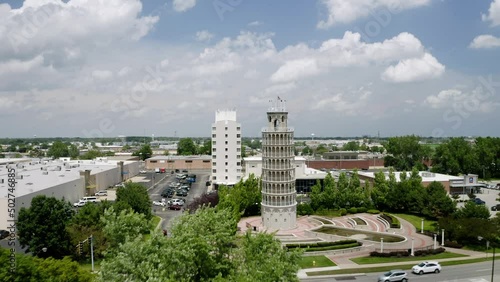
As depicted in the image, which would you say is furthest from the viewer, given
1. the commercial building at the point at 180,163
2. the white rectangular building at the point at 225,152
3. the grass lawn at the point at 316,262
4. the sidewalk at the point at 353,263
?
the commercial building at the point at 180,163

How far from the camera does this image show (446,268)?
3962 cm

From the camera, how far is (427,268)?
125ft

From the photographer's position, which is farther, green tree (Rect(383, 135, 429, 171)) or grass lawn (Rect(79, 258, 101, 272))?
green tree (Rect(383, 135, 429, 171))

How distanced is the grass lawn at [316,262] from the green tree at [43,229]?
26.6 meters

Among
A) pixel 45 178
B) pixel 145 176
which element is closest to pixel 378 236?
pixel 45 178

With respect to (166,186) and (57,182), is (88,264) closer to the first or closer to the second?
(57,182)

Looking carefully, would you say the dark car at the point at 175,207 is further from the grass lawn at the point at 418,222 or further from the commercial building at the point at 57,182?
the grass lawn at the point at 418,222

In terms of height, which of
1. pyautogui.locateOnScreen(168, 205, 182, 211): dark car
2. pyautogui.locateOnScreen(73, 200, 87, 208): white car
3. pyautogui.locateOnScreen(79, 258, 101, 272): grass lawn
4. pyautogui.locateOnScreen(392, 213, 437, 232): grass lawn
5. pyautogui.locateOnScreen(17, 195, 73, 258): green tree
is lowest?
pyautogui.locateOnScreen(392, 213, 437, 232): grass lawn

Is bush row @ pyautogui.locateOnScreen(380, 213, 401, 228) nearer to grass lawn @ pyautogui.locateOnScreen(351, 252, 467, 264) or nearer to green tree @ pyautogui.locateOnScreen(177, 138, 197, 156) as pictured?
grass lawn @ pyautogui.locateOnScreen(351, 252, 467, 264)

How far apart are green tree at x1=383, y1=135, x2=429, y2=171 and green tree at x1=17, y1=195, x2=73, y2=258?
10636 cm

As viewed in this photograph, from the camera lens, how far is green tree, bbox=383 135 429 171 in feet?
393

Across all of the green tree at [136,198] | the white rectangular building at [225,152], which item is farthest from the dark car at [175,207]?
the white rectangular building at [225,152]

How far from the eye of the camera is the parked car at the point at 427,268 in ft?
125

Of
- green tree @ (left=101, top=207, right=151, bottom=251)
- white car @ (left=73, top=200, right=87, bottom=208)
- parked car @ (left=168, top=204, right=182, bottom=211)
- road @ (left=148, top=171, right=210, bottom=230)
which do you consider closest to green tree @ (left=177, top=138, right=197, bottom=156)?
road @ (left=148, top=171, right=210, bottom=230)
